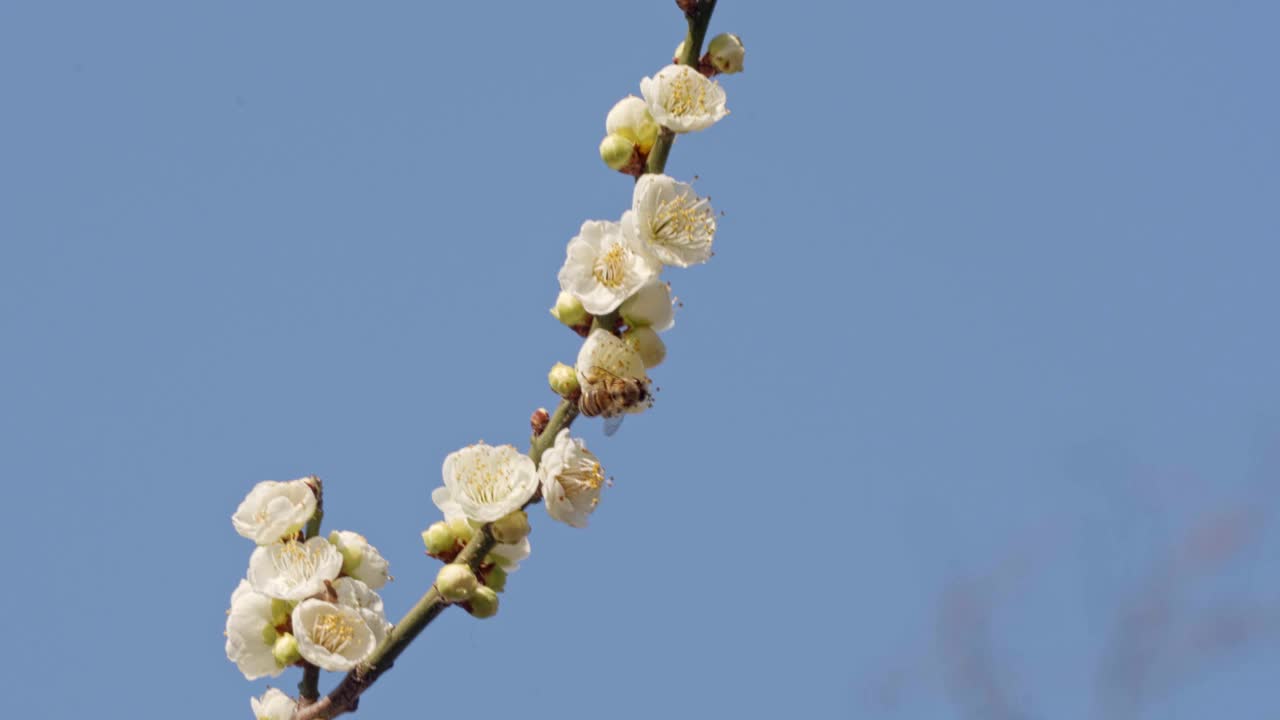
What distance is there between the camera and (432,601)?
360cm

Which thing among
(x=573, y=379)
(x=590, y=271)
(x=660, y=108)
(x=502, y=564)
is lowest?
(x=502, y=564)

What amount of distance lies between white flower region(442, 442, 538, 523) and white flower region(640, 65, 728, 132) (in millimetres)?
983

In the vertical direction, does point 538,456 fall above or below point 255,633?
above

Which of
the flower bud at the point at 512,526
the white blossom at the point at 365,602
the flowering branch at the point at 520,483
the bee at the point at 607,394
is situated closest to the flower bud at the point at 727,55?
the flowering branch at the point at 520,483

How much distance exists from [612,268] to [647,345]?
0.74 ft

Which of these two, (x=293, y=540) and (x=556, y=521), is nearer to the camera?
(x=556, y=521)

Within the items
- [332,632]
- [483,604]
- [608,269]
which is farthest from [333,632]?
[608,269]

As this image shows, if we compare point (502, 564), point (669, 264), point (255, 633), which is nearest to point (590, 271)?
point (669, 264)

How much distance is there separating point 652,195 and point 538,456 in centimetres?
76

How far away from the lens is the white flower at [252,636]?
→ 396 centimetres

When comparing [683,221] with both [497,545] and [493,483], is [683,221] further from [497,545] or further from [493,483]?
[497,545]

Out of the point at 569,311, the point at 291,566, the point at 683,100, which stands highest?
the point at 683,100

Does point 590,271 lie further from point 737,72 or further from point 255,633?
point 255,633

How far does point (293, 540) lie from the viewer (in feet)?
12.8
